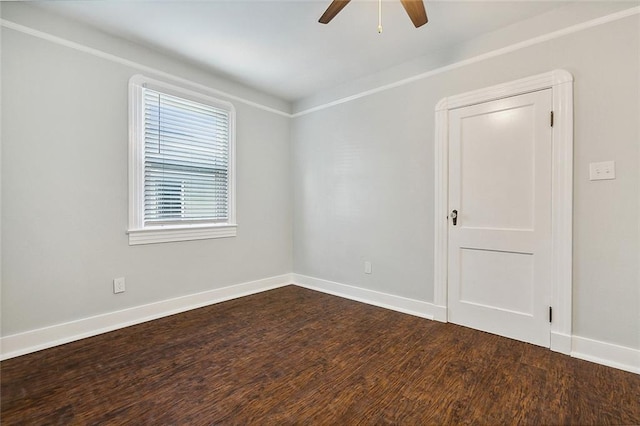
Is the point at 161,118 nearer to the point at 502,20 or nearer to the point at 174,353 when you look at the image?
the point at 174,353

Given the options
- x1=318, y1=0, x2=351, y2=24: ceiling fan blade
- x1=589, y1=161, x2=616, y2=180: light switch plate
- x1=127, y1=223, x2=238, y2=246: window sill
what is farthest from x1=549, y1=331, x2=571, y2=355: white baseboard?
x1=127, y1=223, x2=238, y2=246: window sill

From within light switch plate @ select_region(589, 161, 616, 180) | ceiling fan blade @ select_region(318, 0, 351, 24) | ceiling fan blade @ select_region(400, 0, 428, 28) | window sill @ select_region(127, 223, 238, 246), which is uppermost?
ceiling fan blade @ select_region(318, 0, 351, 24)

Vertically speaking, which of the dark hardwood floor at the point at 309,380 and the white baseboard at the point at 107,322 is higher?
the white baseboard at the point at 107,322

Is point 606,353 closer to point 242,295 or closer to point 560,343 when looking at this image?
point 560,343

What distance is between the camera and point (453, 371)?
1933mm

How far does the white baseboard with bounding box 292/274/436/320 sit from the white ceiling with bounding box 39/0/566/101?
2450mm

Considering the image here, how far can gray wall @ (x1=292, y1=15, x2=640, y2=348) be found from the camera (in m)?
2.00

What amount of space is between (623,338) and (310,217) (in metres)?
3.06

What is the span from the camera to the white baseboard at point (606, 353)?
6.41 ft

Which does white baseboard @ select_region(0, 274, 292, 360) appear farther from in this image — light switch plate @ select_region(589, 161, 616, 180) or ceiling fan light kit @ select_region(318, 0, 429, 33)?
light switch plate @ select_region(589, 161, 616, 180)

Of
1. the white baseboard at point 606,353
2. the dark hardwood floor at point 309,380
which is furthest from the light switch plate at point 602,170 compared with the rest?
the dark hardwood floor at point 309,380

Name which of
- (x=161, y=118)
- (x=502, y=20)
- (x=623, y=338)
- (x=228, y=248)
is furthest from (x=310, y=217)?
(x=623, y=338)

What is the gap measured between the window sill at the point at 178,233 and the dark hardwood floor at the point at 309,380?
81cm

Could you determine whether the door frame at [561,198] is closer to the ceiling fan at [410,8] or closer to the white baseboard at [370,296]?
the white baseboard at [370,296]
